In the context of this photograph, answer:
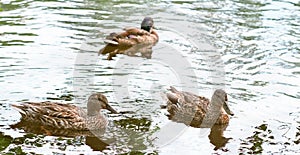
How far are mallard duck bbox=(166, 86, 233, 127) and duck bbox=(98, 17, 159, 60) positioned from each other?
3930mm

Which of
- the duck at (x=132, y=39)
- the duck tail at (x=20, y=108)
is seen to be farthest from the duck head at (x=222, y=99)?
the duck at (x=132, y=39)

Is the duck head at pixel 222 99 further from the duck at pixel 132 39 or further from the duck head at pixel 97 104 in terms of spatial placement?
the duck at pixel 132 39

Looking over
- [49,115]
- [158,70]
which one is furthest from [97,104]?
[158,70]

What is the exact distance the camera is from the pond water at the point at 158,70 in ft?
33.9

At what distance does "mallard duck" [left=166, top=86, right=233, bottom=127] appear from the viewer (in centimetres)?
1135

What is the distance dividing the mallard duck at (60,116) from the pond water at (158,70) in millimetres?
181

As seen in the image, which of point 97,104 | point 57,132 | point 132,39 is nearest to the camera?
point 57,132

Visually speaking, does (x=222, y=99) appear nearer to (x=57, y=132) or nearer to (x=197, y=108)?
(x=197, y=108)

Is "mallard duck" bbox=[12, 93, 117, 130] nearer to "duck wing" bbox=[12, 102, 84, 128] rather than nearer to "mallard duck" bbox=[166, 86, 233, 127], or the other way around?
"duck wing" bbox=[12, 102, 84, 128]

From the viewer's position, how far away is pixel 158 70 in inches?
535

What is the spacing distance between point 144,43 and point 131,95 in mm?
4550

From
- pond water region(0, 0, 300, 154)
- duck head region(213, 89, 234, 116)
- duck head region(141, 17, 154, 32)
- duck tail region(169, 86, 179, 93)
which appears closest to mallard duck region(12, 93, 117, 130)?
pond water region(0, 0, 300, 154)

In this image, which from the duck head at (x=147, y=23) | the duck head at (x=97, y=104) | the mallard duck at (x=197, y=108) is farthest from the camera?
the duck head at (x=147, y=23)

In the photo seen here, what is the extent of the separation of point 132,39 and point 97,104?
550 cm
